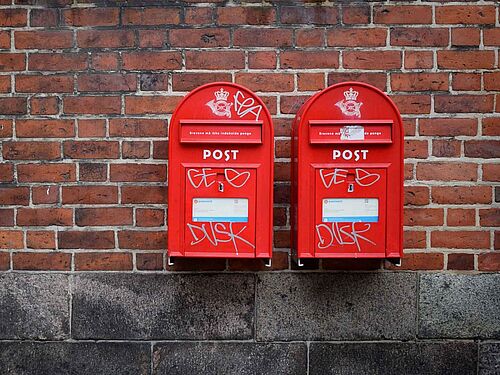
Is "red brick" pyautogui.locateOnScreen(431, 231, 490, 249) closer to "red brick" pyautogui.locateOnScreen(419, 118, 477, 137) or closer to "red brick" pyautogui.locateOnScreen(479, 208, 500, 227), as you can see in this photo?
"red brick" pyautogui.locateOnScreen(479, 208, 500, 227)

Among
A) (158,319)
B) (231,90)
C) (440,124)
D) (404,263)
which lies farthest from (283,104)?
(158,319)

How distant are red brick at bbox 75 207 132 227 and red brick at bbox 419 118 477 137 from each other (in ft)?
5.62

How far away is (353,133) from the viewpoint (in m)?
2.67

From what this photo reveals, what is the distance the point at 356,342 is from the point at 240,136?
1.36m

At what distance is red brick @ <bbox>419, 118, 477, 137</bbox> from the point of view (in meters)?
3.09

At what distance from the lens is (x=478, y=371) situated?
311 centimetres

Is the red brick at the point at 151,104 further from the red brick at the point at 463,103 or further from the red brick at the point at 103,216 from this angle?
the red brick at the point at 463,103

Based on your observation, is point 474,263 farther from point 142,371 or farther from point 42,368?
point 42,368

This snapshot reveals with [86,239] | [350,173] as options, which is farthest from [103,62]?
[350,173]

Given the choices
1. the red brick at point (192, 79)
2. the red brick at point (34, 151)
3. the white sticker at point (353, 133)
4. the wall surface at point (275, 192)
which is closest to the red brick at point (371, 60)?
the wall surface at point (275, 192)

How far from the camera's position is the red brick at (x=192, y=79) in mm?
3092

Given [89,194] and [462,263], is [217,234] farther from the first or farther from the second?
[462,263]

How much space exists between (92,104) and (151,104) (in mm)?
333

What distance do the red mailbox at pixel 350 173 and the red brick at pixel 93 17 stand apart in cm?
126
